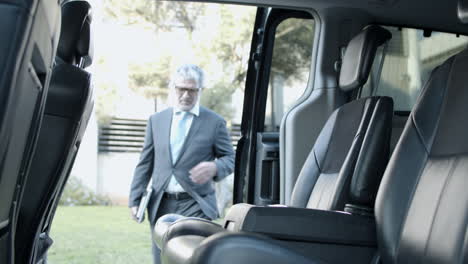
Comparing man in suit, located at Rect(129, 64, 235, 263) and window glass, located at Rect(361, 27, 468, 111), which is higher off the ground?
window glass, located at Rect(361, 27, 468, 111)

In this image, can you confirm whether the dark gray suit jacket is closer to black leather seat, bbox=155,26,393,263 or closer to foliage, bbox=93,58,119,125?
black leather seat, bbox=155,26,393,263

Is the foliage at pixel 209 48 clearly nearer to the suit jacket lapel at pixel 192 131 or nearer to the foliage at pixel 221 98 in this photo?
the foliage at pixel 221 98

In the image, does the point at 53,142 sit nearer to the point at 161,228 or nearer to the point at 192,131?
the point at 161,228

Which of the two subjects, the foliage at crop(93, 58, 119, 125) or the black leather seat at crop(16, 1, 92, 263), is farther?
the foliage at crop(93, 58, 119, 125)

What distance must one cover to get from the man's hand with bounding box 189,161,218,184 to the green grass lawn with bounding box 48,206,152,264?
13.6 feet

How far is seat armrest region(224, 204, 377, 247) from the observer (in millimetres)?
2352

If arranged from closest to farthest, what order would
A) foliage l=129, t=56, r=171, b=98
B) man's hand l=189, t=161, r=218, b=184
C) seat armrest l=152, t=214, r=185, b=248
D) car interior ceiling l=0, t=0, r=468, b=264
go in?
car interior ceiling l=0, t=0, r=468, b=264 < seat armrest l=152, t=214, r=185, b=248 < man's hand l=189, t=161, r=218, b=184 < foliage l=129, t=56, r=171, b=98

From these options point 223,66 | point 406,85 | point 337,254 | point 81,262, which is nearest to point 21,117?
point 337,254

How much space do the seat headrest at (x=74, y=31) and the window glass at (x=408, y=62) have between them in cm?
195

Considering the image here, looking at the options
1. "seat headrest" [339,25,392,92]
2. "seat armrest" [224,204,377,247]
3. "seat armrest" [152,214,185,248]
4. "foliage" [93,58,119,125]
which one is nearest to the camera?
"seat armrest" [224,204,377,247]

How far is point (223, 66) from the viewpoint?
502 inches

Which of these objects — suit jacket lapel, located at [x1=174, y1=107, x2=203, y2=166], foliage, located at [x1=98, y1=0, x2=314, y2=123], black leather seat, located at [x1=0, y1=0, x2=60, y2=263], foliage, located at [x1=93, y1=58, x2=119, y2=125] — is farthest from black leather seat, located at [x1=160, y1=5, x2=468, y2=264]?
foliage, located at [x1=93, y1=58, x2=119, y2=125]

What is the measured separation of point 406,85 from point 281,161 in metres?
0.78

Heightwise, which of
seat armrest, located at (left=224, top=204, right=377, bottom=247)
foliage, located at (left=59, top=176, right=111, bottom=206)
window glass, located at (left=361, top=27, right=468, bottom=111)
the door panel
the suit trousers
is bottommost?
foliage, located at (left=59, top=176, right=111, bottom=206)
